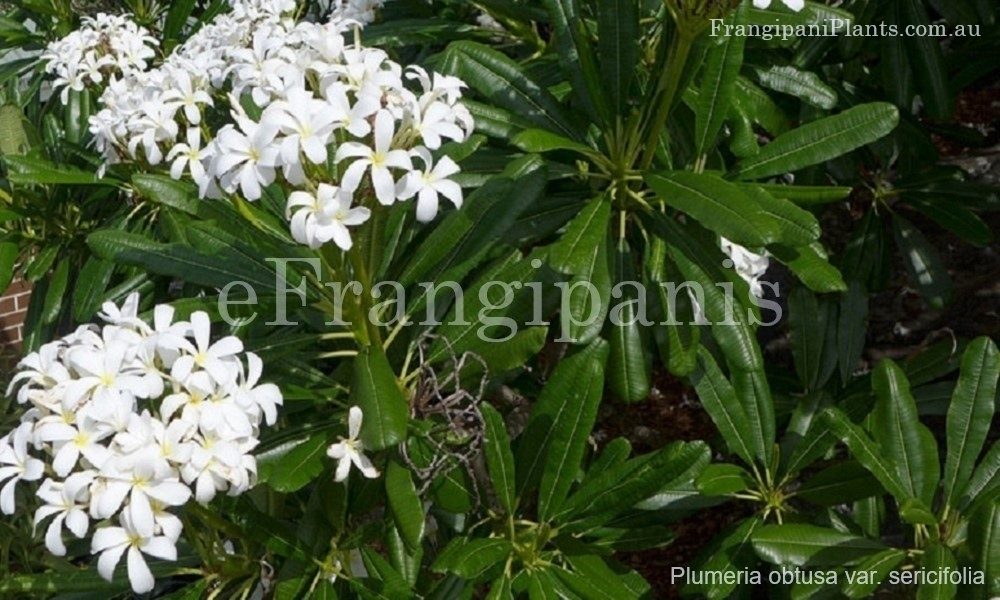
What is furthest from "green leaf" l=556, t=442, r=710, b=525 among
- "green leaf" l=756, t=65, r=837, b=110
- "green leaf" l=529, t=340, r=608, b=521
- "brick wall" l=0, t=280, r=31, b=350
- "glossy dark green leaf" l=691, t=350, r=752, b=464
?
"brick wall" l=0, t=280, r=31, b=350

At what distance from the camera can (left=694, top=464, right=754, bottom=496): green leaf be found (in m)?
1.54

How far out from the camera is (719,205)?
4.42ft

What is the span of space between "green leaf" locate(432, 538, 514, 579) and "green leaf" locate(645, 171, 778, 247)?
1.79 feet

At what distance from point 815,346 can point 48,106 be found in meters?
2.11

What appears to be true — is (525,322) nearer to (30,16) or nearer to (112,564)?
(112,564)

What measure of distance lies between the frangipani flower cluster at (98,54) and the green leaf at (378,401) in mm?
1267

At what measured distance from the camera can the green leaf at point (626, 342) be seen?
1573mm

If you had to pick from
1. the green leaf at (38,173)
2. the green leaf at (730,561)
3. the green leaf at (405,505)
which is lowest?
the green leaf at (730,561)

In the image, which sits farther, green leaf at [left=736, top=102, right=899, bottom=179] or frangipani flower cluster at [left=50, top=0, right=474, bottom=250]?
green leaf at [left=736, top=102, right=899, bottom=179]

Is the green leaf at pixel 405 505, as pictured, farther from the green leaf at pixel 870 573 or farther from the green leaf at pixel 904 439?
the green leaf at pixel 904 439

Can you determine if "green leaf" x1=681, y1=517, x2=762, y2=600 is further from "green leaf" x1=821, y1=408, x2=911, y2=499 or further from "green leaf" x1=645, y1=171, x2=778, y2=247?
"green leaf" x1=645, y1=171, x2=778, y2=247

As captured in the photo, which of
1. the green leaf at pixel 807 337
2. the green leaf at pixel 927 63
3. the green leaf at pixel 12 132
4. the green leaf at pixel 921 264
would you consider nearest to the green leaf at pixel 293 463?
the green leaf at pixel 807 337

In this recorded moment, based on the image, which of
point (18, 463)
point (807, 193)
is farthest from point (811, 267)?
point (18, 463)

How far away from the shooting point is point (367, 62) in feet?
4.30
